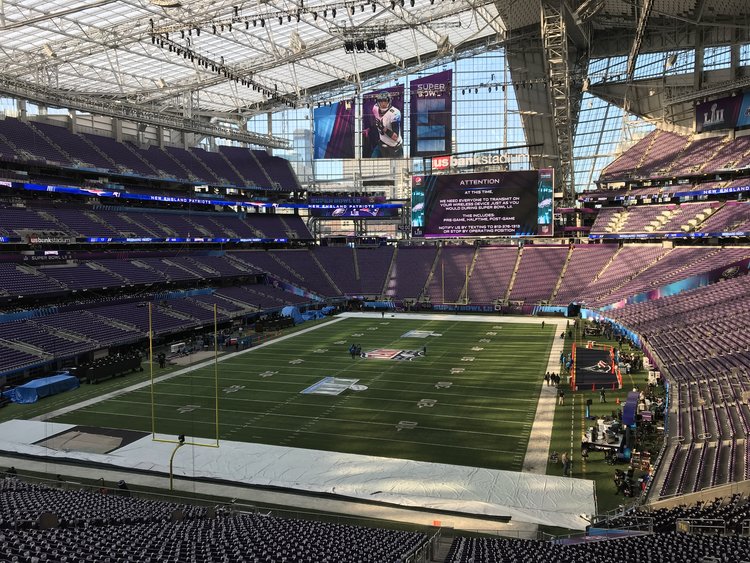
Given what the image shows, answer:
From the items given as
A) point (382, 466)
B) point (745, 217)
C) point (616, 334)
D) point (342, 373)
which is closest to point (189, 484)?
point (382, 466)

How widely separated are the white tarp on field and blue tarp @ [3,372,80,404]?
5.30 metres

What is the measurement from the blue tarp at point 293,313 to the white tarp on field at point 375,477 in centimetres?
2630

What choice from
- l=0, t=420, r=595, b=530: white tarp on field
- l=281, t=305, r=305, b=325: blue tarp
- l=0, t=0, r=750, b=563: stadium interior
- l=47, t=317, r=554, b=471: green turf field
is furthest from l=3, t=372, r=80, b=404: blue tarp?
l=281, t=305, r=305, b=325: blue tarp

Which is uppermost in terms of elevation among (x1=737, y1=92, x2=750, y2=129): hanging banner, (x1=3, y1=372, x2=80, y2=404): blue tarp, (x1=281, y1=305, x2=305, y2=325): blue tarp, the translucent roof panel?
the translucent roof panel

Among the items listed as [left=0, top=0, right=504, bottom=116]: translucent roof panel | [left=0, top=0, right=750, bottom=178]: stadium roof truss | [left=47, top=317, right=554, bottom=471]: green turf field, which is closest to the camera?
[left=47, top=317, right=554, bottom=471]: green turf field

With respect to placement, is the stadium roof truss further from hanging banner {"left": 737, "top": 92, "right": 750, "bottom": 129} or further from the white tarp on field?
the white tarp on field

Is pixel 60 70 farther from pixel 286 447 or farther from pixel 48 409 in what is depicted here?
pixel 286 447

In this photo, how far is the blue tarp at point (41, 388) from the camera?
26.8 meters

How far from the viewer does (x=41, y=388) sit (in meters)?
27.3

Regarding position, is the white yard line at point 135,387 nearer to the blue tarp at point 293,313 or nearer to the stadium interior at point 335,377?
the stadium interior at point 335,377

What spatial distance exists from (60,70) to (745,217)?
50.0 m

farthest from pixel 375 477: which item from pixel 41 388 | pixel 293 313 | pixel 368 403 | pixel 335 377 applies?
pixel 293 313

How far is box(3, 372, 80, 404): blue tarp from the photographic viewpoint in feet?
88.0

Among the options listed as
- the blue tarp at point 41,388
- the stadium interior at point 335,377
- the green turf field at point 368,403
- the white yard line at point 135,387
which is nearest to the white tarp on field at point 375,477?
the stadium interior at point 335,377
